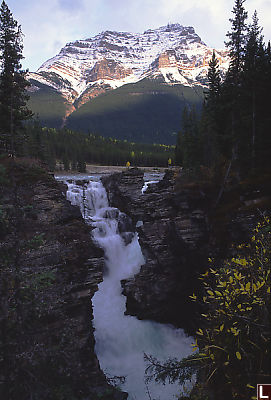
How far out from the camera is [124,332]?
19422 mm

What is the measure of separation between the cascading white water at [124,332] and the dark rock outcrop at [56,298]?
9.02ft

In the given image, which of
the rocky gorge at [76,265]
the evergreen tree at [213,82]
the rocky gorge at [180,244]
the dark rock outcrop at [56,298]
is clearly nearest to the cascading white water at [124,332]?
the rocky gorge at [76,265]

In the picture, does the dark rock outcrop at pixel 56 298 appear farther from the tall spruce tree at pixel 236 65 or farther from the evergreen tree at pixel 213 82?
the evergreen tree at pixel 213 82

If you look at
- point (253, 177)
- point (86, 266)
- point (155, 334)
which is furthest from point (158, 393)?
point (253, 177)

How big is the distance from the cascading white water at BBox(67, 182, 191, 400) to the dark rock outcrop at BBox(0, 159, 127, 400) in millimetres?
2750

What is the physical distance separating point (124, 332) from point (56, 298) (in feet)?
26.9

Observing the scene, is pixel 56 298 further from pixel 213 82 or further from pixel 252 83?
pixel 213 82

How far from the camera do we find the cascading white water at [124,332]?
51.3 feet

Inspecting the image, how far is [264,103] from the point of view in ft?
82.3

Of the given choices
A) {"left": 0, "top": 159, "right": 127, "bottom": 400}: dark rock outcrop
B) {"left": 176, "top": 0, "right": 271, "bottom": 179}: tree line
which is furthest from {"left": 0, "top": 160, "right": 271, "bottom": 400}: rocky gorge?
{"left": 176, "top": 0, "right": 271, "bottom": 179}: tree line

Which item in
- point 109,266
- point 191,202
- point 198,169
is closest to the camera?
point 191,202

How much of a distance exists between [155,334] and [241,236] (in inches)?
434

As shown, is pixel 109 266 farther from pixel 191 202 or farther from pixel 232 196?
pixel 232 196

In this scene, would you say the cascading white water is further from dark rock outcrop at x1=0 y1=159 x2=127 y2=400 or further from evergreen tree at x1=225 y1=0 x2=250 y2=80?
evergreen tree at x1=225 y1=0 x2=250 y2=80
